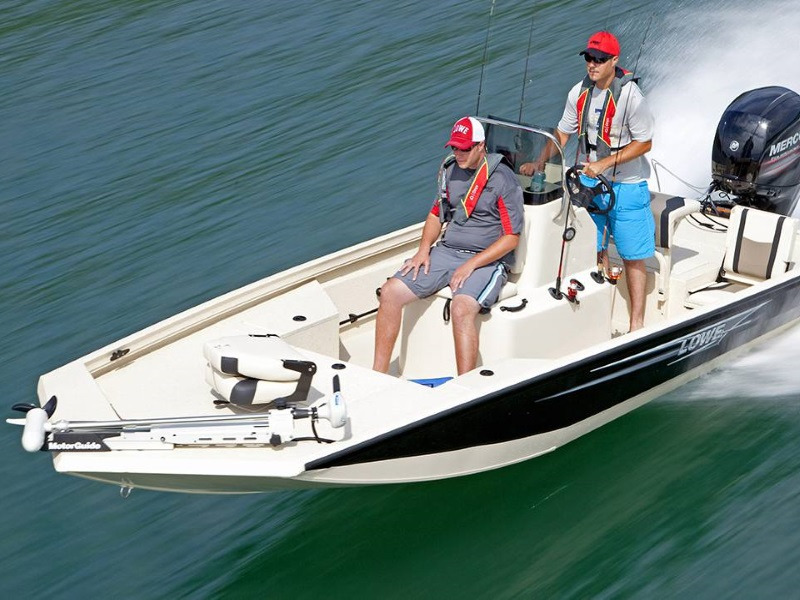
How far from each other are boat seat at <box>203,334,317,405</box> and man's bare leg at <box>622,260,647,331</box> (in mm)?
2256

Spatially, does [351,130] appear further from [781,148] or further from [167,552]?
[167,552]

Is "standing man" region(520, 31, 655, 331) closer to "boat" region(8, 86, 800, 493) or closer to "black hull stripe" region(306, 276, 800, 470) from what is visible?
"boat" region(8, 86, 800, 493)

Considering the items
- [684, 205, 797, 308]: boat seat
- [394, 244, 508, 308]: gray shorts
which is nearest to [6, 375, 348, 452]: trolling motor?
[394, 244, 508, 308]: gray shorts

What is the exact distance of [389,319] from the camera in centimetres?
616

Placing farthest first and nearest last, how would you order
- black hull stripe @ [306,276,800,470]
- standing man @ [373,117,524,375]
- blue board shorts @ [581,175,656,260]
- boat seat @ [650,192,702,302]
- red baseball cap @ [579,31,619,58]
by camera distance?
boat seat @ [650,192,702,302] < blue board shorts @ [581,175,656,260] < red baseball cap @ [579,31,619,58] < standing man @ [373,117,524,375] < black hull stripe @ [306,276,800,470]

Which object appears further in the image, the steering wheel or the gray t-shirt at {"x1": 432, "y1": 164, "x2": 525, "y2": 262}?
the steering wheel

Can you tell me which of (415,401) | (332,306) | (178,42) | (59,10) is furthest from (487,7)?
(415,401)

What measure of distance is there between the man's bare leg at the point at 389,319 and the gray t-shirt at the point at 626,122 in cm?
130

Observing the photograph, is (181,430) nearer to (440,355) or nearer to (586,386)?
(440,355)

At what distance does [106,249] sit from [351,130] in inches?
108

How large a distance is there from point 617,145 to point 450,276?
1.15m

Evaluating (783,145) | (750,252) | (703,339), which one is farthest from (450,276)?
(783,145)

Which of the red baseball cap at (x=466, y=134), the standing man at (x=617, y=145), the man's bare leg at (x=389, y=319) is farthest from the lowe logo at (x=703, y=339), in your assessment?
the red baseball cap at (x=466, y=134)

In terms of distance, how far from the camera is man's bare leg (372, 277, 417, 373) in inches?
242
